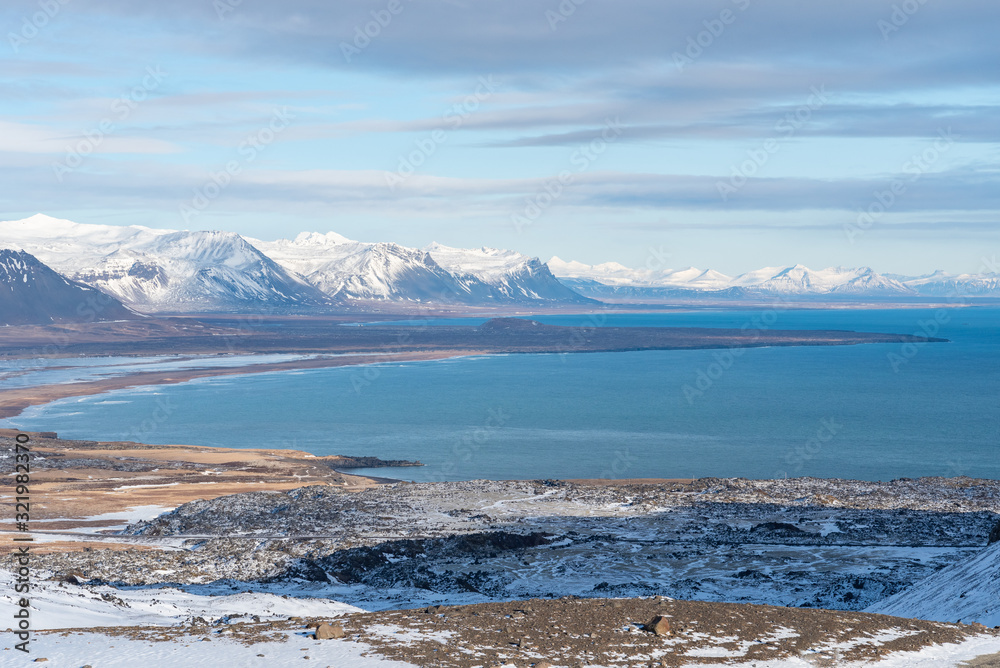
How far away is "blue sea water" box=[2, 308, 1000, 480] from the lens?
77.6 metres

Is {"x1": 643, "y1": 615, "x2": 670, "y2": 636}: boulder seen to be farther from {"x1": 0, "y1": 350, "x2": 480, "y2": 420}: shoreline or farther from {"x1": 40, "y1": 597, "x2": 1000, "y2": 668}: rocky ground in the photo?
{"x1": 0, "y1": 350, "x2": 480, "y2": 420}: shoreline

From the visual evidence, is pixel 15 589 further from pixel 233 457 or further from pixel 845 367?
pixel 845 367

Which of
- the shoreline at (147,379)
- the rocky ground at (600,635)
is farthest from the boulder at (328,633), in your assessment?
the shoreline at (147,379)

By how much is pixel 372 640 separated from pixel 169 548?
2467 centimetres

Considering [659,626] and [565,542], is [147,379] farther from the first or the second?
[659,626]

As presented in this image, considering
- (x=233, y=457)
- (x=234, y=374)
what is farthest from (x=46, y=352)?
(x=233, y=457)

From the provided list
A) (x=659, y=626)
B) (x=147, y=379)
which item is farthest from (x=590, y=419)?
(x=659, y=626)

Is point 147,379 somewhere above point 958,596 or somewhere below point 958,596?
below

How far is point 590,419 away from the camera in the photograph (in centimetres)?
10325

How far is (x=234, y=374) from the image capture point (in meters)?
155

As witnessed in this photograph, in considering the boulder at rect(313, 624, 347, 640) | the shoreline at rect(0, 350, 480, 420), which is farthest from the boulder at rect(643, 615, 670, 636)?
the shoreline at rect(0, 350, 480, 420)

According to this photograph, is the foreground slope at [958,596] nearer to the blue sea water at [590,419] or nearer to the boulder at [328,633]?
the boulder at [328,633]

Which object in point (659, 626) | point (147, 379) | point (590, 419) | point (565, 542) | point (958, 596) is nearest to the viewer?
point (659, 626)

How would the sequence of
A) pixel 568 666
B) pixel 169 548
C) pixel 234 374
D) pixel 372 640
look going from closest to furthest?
pixel 568 666
pixel 372 640
pixel 169 548
pixel 234 374
